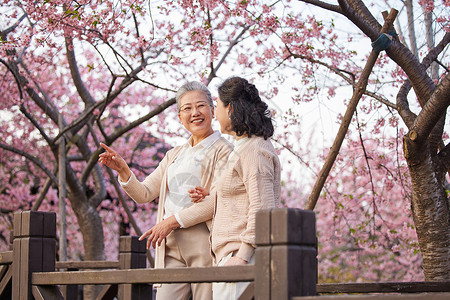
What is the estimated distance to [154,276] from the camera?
7.97 ft

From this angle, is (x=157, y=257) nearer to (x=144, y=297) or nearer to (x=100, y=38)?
(x=144, y=297)

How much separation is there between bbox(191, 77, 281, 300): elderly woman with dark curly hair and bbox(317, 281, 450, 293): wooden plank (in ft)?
3.90

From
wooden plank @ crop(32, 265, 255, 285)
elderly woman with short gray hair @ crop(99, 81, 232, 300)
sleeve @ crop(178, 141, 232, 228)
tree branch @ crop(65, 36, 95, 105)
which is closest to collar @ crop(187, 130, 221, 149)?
elderly woman with short gray hair @ crop(99, 81, 232, 300)

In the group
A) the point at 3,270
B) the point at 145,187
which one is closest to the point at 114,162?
the point at 145,187

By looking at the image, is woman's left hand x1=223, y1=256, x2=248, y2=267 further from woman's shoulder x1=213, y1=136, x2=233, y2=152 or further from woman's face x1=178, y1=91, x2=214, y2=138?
woman's face x1=178, y1=91, x2=214, y2=138

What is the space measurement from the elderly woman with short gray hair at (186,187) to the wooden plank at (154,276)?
487 mm

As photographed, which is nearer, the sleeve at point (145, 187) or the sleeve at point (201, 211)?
the sleeve at point (201, 211)

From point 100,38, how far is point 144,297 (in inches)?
165

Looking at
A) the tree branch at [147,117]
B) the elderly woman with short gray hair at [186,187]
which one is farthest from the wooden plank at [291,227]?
the tree branch at [147,117]

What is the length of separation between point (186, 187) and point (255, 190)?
720mm

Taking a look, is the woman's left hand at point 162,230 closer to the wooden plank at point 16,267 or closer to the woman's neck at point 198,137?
the woman's neck at point 198,137

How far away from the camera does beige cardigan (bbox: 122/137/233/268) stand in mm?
3162

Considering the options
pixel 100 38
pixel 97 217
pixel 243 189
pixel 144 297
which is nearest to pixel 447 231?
pixel 243 189

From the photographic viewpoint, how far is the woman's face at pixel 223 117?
295 centimetres
